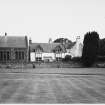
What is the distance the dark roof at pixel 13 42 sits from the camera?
8461 cm

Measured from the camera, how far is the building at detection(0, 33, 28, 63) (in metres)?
83.4

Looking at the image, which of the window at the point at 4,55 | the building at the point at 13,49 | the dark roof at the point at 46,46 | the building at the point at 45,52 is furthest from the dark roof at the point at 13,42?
the dark roof at the point at 46,46

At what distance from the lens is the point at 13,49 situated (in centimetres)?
8444

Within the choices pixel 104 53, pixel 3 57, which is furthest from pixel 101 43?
pixel 3 57

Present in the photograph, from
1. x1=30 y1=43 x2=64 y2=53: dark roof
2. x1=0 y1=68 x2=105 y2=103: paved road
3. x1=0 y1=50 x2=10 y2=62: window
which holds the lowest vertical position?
x1=0 y1=68 x2=105 y2=103: paved road

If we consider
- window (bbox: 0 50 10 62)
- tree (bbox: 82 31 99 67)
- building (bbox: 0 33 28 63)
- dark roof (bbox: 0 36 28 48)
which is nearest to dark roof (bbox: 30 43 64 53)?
dark roof (bbox: 0 36 28 48)

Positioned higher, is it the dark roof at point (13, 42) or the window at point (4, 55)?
the dark roof at point (13, 42)

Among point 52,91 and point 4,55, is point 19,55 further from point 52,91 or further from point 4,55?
point 52,91

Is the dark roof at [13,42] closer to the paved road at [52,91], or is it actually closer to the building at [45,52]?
the building at [45,52]

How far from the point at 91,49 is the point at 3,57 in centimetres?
2885

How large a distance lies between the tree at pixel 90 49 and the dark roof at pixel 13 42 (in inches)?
896

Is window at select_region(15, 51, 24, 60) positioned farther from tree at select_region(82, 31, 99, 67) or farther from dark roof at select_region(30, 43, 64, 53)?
tree at select_region(82, 31, 99, 67)

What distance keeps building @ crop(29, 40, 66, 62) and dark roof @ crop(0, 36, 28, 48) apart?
8.88 meters

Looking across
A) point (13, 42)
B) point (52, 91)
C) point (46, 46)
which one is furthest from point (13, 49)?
point (52, 91)
